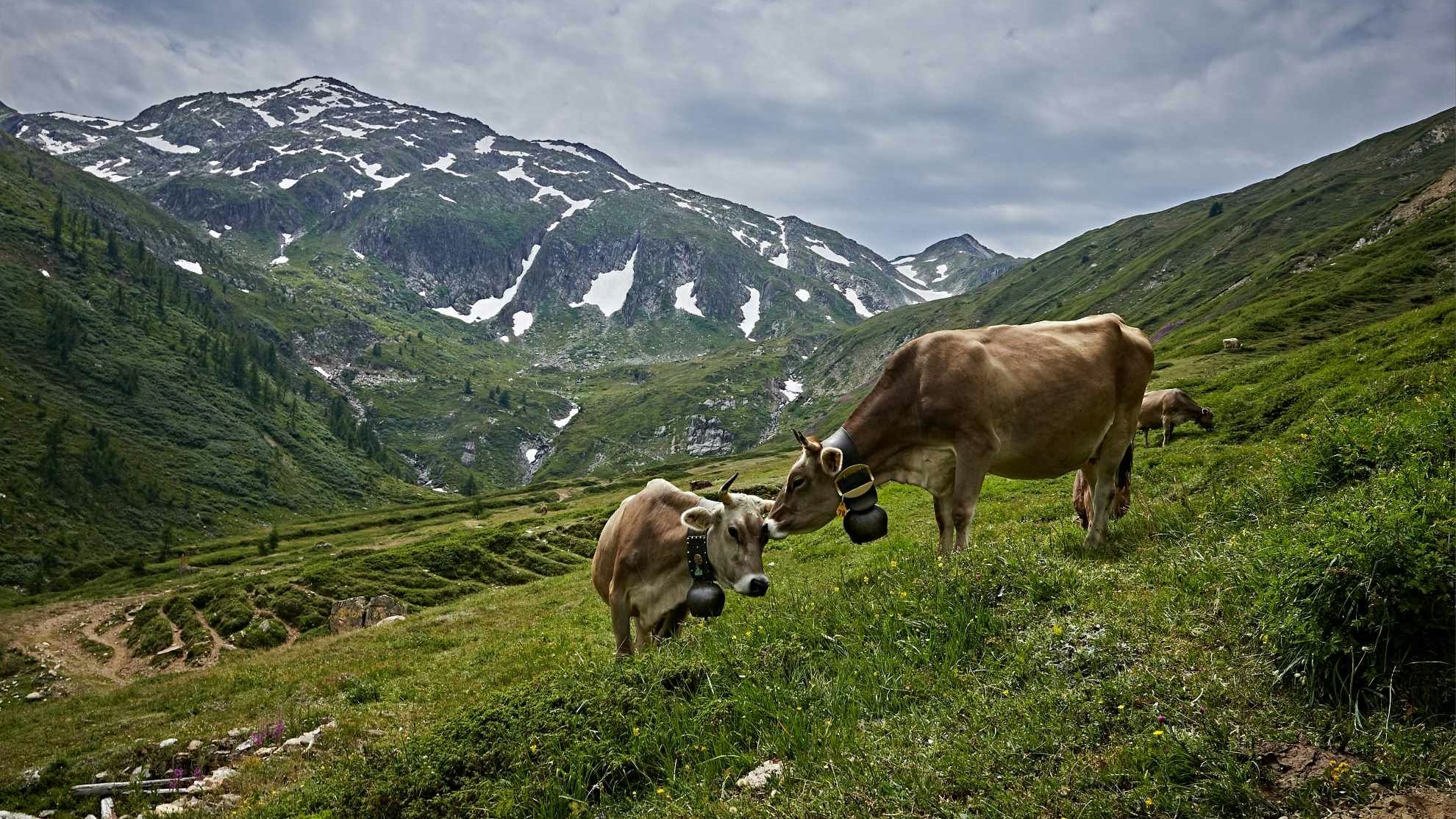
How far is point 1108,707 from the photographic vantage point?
4590 millimetres

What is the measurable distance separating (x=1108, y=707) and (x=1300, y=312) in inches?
2927

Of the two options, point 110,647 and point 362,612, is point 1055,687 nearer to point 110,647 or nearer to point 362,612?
point 362,612

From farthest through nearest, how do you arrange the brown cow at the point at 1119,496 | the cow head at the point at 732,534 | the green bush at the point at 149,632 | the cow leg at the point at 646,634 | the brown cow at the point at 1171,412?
the green bush at the point at 149,632 → the brown cow at the point at 1171,412 → the brown cow at the point at 1119,496 → the cow leg at the point at 646,634 → the cow head at the point at 732,534

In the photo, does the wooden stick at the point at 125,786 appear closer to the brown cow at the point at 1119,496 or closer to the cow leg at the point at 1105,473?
the cow leg at the point at 1105,473

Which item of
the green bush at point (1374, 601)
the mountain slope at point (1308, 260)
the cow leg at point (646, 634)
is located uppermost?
the mountain slope at point (1308, 260)

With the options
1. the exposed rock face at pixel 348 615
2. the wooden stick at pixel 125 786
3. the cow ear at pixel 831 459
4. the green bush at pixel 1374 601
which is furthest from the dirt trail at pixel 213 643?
the green bush at pixel 1374 601

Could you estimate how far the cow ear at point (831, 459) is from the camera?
9391 millimetres

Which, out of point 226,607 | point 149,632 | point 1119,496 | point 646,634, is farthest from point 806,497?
point 149,632

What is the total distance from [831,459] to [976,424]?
2168mm

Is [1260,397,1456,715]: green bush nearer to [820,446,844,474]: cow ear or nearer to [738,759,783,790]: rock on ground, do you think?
[738,759,783,790]: rock on ground

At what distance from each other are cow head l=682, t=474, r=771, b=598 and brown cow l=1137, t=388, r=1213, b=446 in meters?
20.9

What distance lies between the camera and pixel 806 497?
9914 millimetres

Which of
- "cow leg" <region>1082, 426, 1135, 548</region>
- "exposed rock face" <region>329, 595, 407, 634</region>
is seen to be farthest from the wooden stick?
"exposed rock face" <region>329, 595, 407, 634</region>

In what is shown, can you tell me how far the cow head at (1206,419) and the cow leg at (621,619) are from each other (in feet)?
77.7
